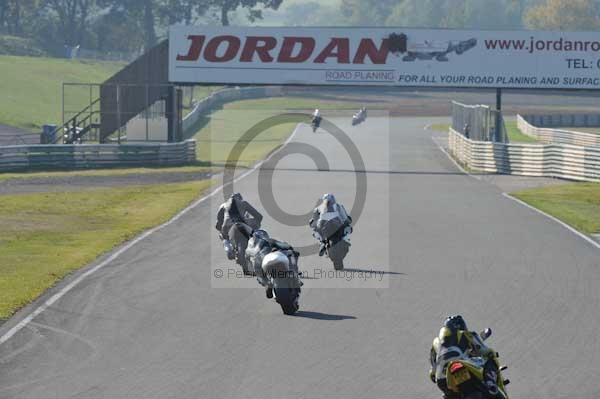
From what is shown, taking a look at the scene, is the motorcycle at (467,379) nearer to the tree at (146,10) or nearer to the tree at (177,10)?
the tree at (177,10)

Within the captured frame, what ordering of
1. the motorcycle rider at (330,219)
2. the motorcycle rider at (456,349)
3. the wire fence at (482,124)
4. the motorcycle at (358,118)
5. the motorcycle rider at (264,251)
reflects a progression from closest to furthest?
the motorcycle rider at (456,349) < the motorcycle rider at (264,251) < the motorcycle rider at (330,219) < the wire fence at (482,124) < the motorcycle at (358,118)

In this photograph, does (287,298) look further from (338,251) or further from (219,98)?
Answer: (219,98)

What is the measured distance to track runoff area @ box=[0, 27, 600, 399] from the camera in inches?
487

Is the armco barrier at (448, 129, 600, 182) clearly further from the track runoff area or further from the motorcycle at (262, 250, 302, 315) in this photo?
the motorcycle at (262, 250, 302, 315)

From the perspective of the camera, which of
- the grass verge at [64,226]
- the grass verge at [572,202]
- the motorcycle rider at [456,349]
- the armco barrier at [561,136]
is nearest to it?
the motorcycle rider at [456,349]

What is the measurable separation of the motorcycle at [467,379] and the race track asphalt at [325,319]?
2.20 metres

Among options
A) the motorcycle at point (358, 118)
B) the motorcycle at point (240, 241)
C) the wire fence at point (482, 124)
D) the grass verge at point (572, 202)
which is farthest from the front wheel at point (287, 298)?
the motorcycle at point (358, 118)

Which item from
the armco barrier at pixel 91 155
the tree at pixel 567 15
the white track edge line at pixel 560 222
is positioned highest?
the tree at pixel 567 15

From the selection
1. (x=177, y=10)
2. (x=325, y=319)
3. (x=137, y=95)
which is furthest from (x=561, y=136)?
(x=177, y=10)

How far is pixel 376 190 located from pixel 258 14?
347 feet

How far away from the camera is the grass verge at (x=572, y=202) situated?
28172 millimetres

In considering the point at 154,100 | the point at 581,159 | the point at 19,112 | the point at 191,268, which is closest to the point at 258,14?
the point at 19,112

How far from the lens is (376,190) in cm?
3569

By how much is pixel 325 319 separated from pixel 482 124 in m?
34.1
